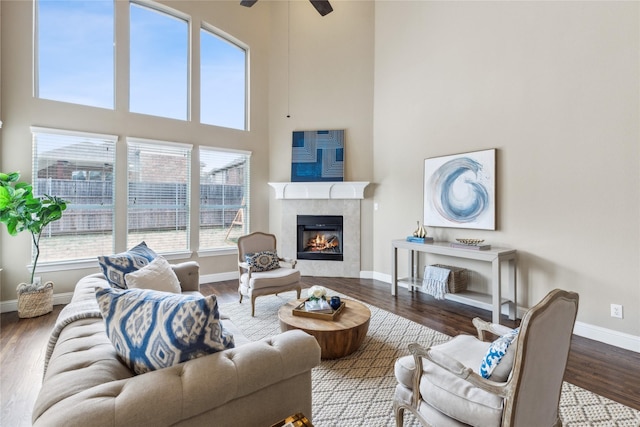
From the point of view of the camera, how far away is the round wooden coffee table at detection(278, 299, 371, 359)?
8.33 ft

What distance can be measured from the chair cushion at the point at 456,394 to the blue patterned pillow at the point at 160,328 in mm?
1008

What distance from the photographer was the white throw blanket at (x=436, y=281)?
3943mm

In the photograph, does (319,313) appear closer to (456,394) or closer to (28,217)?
(456,394)

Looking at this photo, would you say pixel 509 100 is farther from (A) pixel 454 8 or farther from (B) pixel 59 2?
(B) pixel 59 2

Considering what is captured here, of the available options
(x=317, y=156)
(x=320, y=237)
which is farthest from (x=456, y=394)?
(x=317, y=156)

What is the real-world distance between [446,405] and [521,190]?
3050mm

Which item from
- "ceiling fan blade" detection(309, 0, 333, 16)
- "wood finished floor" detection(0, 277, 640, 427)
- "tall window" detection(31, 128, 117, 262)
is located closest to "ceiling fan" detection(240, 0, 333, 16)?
"ceiling fan blade" detection(309, 0, 333, 16)

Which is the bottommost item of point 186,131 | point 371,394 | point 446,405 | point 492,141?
point 371,394

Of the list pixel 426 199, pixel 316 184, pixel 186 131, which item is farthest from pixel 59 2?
pixel 426 199

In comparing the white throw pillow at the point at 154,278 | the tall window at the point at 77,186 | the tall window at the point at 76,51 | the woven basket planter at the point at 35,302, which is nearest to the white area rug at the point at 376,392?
the white throw pillow at the point at 154,278

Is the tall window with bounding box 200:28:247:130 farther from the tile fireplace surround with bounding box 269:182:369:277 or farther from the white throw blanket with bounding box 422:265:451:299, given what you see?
the white throw blanket with bounding box 422:265:451:299

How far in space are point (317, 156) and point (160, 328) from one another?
4816mm

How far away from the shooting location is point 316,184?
5.69 m

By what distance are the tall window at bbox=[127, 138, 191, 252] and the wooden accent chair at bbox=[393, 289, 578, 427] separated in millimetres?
4492
